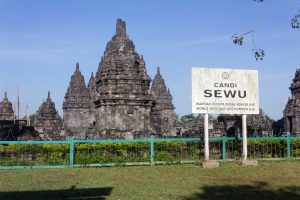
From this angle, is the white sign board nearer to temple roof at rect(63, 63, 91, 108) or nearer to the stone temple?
the stone temple

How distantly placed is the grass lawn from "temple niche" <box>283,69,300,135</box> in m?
19.9

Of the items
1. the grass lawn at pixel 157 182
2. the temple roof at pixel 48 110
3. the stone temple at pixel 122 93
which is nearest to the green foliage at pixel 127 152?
the grass lawn at pixel 157 182

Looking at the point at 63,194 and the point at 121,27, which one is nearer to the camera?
the point at 63,194

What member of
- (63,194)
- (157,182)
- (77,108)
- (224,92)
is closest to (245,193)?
(157,182)

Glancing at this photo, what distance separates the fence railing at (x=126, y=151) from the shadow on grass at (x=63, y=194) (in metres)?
5.24

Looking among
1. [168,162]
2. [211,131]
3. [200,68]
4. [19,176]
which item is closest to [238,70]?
[200,68]

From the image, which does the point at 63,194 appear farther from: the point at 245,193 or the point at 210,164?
the point at 210,164

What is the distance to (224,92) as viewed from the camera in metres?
15.4

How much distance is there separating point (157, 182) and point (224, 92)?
5664 millimetres

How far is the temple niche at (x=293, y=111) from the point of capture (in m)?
33.5

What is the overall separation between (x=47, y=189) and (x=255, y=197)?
15.5 feet

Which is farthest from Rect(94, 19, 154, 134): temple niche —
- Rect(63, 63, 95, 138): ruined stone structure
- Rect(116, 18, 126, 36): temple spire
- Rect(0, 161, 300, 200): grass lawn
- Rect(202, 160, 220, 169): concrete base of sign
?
Rect(63, 63, 95, 138): ruined stone structure

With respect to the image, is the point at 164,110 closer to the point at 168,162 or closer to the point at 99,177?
the point at 168,162

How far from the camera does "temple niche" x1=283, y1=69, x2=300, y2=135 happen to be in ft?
110
